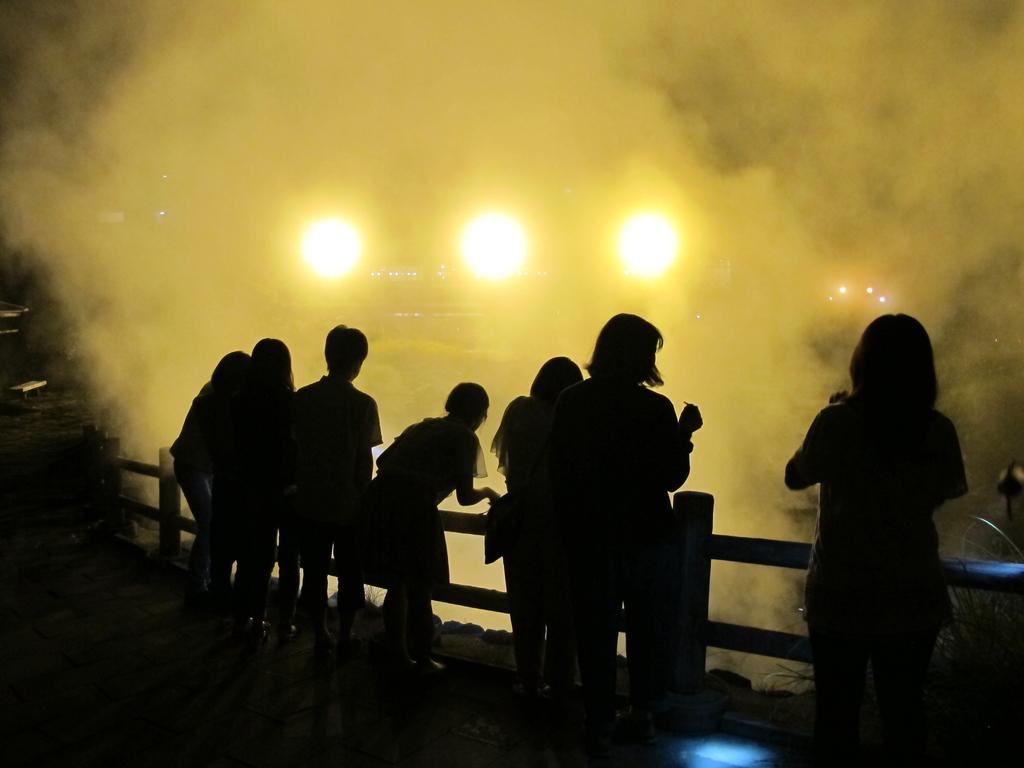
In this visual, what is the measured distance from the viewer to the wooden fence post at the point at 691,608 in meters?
2.99

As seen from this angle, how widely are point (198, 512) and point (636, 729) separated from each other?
9.93 feet

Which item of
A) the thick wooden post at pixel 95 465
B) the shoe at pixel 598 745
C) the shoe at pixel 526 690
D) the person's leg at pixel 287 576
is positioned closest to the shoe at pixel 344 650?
the person's leg at pixel 287 576

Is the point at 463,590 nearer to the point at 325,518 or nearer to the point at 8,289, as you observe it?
the point at 325,518

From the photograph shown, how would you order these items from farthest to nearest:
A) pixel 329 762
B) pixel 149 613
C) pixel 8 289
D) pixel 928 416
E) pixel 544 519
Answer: pixel 8 289 < pixel 149 613 < pixel 544 519 < pixel 329 762 < pixel 928 416

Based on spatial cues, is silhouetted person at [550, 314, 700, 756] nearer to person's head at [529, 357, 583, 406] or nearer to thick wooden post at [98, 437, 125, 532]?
person's head at [529, 357, 583, 406]

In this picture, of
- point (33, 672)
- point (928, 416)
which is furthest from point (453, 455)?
point (33, 672)

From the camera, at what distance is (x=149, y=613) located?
4.60 m

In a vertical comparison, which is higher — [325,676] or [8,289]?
[8,289]

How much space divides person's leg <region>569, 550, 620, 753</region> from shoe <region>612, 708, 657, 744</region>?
84mm

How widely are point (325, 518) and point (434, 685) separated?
3.00 feet

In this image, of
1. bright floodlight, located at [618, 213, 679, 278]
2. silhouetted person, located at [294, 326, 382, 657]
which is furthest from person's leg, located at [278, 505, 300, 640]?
bright floodlight, located at [618, 213, 679, 278]

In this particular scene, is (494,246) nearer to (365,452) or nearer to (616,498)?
(365,452)

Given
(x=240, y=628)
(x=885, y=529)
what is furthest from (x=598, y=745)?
(x=240, y=628)

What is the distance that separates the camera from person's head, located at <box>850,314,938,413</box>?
202cm
